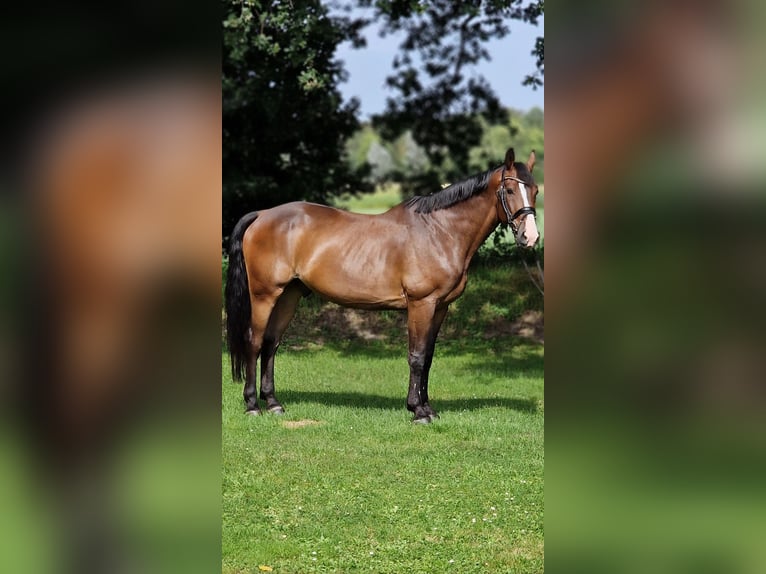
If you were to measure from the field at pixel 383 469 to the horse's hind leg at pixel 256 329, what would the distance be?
0.22 meters

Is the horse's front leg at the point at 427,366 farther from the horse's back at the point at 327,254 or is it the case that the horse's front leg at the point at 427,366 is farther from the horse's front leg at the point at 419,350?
the horse's back at the point at 327,254

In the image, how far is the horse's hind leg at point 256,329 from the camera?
24.9 feet

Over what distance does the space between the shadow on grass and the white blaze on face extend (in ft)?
6.01

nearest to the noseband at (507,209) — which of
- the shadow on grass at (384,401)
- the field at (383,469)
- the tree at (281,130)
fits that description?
the field at (383,469)

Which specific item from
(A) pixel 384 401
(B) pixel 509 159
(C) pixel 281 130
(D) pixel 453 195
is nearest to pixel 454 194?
(D) pixel 453 195

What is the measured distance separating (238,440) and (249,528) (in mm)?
2102

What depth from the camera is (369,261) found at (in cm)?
749

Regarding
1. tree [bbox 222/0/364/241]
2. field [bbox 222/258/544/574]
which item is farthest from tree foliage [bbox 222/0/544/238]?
field [bbox 222/258/544/574]
